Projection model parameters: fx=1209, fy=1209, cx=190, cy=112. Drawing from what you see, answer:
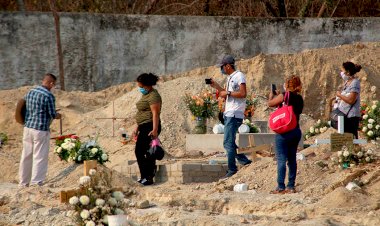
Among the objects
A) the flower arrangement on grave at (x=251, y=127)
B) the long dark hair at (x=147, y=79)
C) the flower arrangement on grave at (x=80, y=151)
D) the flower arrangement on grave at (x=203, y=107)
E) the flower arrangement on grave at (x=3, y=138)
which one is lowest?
the flower arrangement on grave at (x=3, y=138)

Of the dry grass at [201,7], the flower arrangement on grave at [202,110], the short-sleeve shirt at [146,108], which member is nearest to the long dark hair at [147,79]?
the short-sleeve shirt at [146,108]

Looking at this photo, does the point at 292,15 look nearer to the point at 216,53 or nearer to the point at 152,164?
the point at 216,53

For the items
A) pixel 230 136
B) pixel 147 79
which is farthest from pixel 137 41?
pixel 230 136

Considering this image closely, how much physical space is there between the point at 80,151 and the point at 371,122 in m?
4.56

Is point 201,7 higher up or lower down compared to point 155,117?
higher up

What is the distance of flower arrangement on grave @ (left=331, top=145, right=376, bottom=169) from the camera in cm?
1518

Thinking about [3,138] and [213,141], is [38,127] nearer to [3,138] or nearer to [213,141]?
[213,141]

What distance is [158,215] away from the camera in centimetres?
1275

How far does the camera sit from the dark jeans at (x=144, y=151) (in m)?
16.1

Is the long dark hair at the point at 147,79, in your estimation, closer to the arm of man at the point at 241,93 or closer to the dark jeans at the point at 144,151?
the dark jeans at the point at 144,151

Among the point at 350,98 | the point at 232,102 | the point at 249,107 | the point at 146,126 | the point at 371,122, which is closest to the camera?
the point at 232,102

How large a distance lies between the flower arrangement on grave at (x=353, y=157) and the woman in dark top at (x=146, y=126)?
2.50m

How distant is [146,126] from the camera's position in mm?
16141

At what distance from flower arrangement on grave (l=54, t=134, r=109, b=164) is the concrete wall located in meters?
9.28
